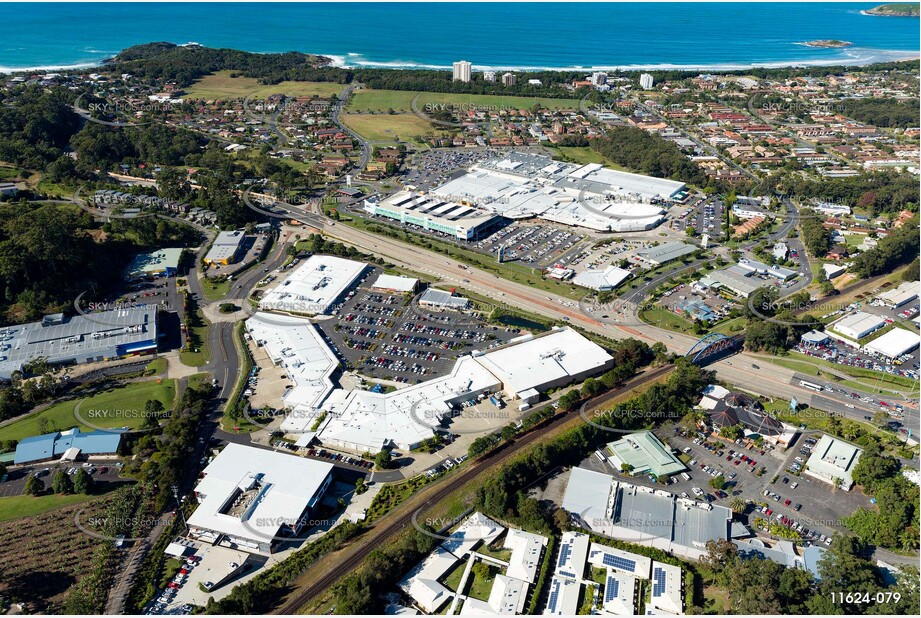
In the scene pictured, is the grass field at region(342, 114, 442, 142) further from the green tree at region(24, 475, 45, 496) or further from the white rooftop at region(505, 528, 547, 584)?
the white rooftop at region(505, 528, 547, 584)

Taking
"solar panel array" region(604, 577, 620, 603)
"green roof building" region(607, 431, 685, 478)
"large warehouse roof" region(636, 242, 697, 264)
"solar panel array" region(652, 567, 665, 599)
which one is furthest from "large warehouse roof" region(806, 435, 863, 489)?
"large warehouse roof" region(636, 242, 697, 264)

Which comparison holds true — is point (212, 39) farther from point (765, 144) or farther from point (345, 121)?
point (765, 144)

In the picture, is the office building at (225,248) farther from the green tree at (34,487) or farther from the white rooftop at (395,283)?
the green tree at (34,487)

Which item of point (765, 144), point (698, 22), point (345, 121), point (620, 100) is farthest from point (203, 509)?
point (698, 22)

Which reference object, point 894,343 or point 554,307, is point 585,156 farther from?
point 894,343

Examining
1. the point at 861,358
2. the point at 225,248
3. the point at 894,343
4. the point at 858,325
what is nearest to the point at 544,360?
the point at 861,358
